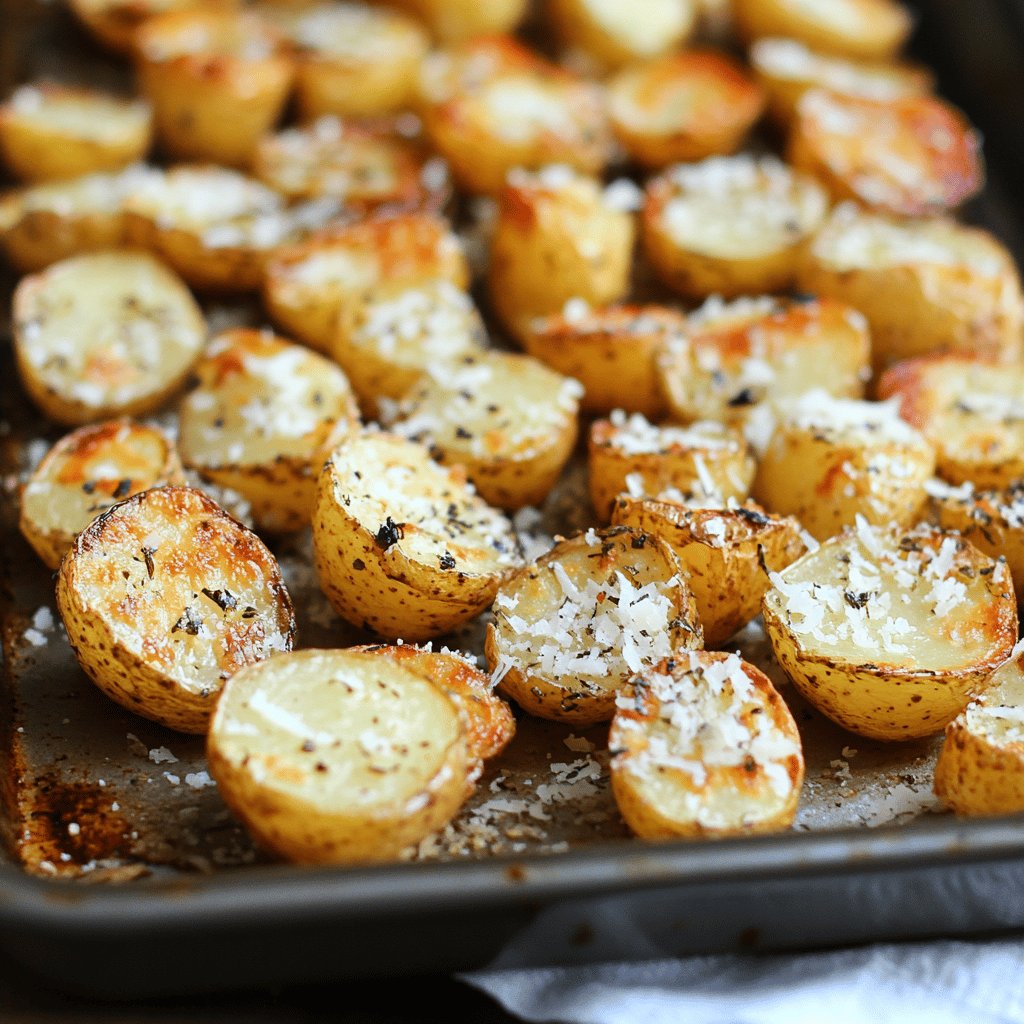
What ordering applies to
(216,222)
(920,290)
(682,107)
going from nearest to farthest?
(920,290) → (216,222) → (682,107)

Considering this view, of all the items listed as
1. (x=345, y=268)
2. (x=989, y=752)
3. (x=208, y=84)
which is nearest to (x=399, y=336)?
(x=345, y=268)

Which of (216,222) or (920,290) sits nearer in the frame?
(920,290)

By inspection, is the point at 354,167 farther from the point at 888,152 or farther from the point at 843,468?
the point at 843,468

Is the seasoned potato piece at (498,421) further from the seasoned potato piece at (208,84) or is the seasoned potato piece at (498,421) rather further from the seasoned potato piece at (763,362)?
the seasoned potato piece at (208,84)

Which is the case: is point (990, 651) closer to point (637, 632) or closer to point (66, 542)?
point (637, 632)

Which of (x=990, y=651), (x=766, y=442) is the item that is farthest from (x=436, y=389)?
(x=990, y=651)
